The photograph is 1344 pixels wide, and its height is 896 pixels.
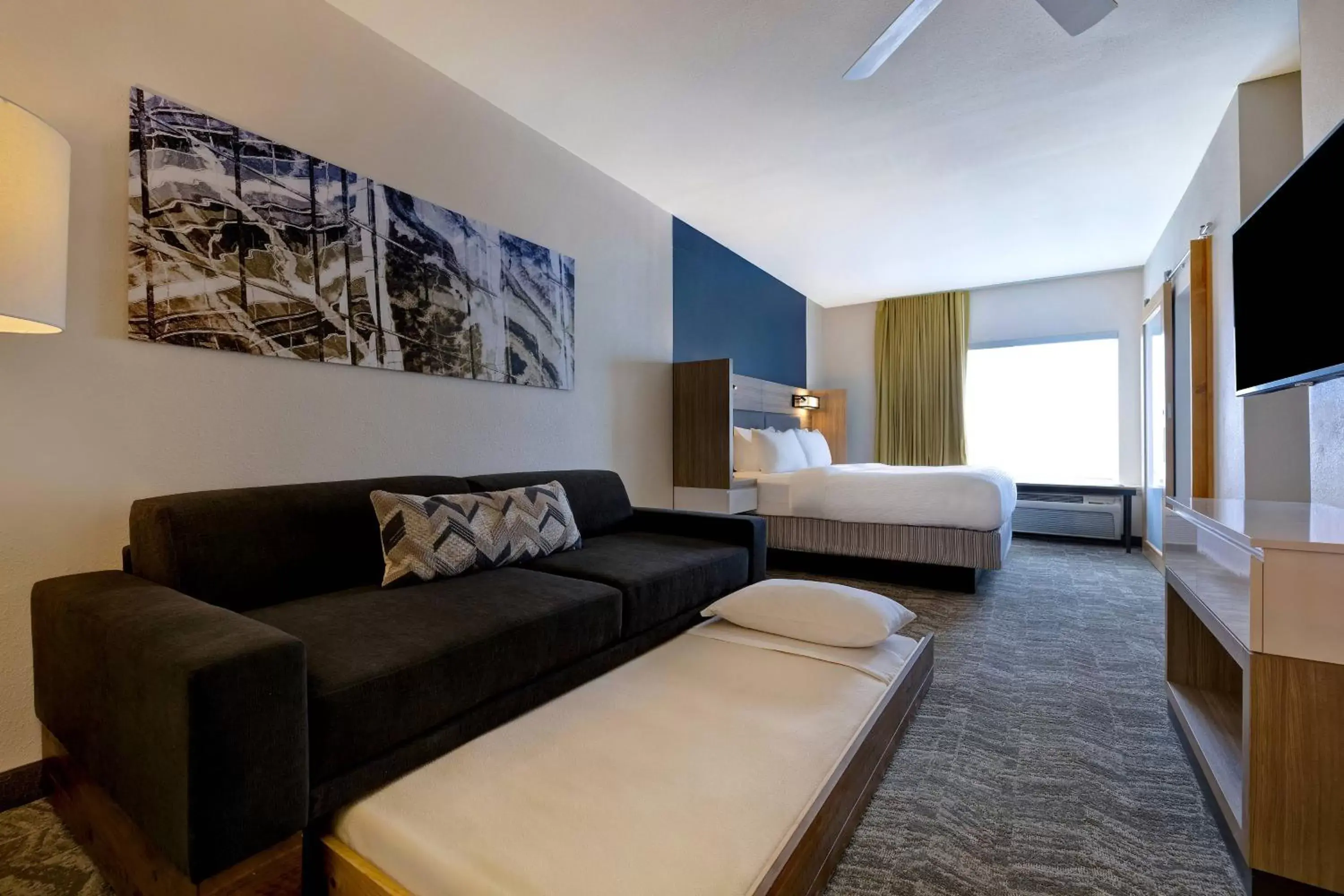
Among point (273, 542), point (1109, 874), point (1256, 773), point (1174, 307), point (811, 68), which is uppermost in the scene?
point (811, 68)

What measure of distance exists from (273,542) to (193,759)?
97cm

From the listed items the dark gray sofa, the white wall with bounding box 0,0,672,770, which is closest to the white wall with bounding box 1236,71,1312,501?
the dark gray sofa

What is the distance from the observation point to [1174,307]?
4121mm

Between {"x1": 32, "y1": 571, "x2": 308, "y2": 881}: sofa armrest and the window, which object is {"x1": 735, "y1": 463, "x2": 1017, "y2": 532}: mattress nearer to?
the window

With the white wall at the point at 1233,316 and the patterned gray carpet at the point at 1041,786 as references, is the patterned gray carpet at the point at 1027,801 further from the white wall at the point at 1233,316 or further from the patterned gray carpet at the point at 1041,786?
the white wall at the point at 1233,316

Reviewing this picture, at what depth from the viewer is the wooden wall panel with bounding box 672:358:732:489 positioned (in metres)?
3.97

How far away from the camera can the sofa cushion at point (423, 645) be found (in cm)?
118

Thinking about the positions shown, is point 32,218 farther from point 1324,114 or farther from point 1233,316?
point 1233,316

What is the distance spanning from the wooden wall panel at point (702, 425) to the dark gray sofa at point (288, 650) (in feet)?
5.38

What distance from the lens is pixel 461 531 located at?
79.5 inches

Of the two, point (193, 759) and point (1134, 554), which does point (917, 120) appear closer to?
point (193, 759)

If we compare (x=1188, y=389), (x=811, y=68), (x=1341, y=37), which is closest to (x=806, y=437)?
(x=1188, y=389)

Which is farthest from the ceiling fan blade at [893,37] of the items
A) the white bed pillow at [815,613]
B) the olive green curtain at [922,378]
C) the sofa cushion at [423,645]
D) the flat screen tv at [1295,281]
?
the olive green curtain at [922,378]

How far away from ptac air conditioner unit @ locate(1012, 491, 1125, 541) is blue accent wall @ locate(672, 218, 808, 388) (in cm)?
252
